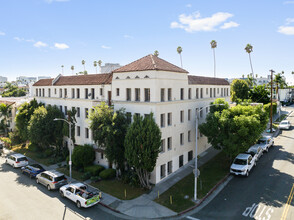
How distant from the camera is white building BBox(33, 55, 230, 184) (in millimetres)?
24547

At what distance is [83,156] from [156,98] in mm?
13388

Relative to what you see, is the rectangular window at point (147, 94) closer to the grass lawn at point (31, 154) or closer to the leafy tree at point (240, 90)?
the grass lawn at point (31, 154)

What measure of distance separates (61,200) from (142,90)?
1478 cm

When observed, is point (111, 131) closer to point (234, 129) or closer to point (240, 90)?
point (234, 129)

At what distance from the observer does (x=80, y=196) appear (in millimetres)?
19969

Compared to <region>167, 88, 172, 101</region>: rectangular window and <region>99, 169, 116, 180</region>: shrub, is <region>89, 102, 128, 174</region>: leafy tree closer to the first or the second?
<region>99, 169, 116, 180</region>: shrub

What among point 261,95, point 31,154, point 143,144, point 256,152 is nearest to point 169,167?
point 143,144

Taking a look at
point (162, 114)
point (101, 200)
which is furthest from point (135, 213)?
point (162, 114)

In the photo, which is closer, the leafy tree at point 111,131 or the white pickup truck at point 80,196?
the white pickup truck at point 80,196

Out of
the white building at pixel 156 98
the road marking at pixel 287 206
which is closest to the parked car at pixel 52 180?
the white building at pixel 156 98

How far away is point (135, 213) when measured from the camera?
18844 millimetres

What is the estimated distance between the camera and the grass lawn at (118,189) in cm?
2198

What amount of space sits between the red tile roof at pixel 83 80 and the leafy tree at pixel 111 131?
613cm

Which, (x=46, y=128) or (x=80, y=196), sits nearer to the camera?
(x=80, y=196)
